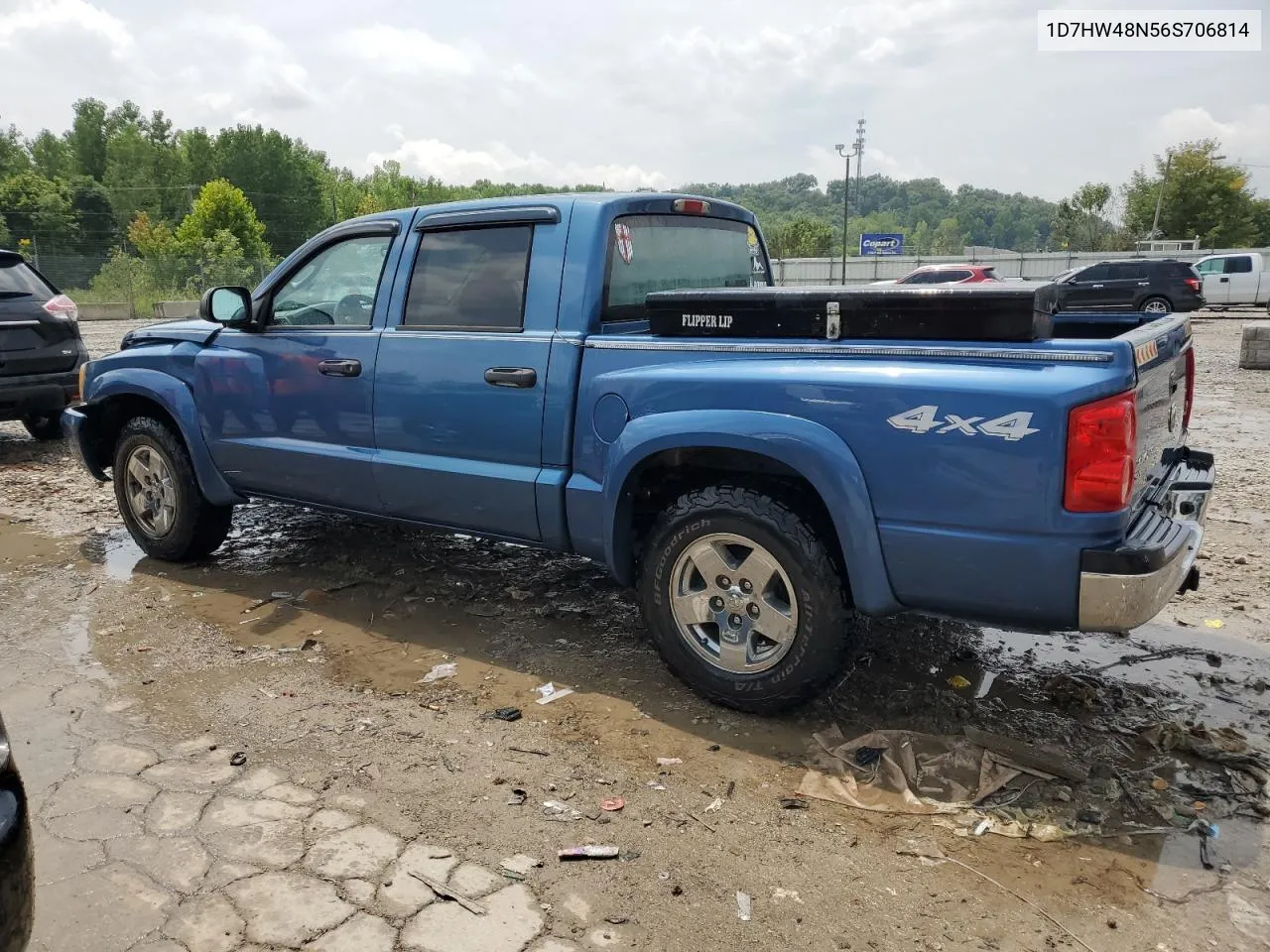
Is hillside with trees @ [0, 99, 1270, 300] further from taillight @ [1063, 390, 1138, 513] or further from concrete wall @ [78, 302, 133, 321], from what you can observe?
taillight @ [1063, 390, 1138, 513]

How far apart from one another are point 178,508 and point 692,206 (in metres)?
3.36

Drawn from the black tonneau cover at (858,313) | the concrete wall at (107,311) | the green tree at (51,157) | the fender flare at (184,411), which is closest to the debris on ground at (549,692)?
the black tonneau cover at (858,313)

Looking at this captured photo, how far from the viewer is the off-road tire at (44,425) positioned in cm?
925

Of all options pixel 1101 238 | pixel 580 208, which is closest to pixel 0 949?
pixel 580 208

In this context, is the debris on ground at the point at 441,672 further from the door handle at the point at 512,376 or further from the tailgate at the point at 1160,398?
the tailgate at the point at 1160,398

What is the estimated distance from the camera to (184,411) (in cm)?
518

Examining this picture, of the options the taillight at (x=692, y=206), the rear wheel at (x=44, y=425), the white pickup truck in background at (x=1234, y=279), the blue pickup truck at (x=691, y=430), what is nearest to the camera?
the blue pickup truck at (x=691, y=430)

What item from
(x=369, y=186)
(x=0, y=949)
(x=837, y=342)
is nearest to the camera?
(x=0, y=949)

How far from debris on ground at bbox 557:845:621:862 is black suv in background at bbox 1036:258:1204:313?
71.0ft

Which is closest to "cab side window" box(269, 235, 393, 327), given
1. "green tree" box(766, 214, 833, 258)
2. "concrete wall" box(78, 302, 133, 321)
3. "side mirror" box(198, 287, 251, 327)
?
"side mirror" box(198, 287, 251, 327)

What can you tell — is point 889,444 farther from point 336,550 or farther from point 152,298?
point 152,298

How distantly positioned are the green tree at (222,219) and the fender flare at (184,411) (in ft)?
199

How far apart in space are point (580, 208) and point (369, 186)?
12444 cm

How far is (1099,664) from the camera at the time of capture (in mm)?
4051
